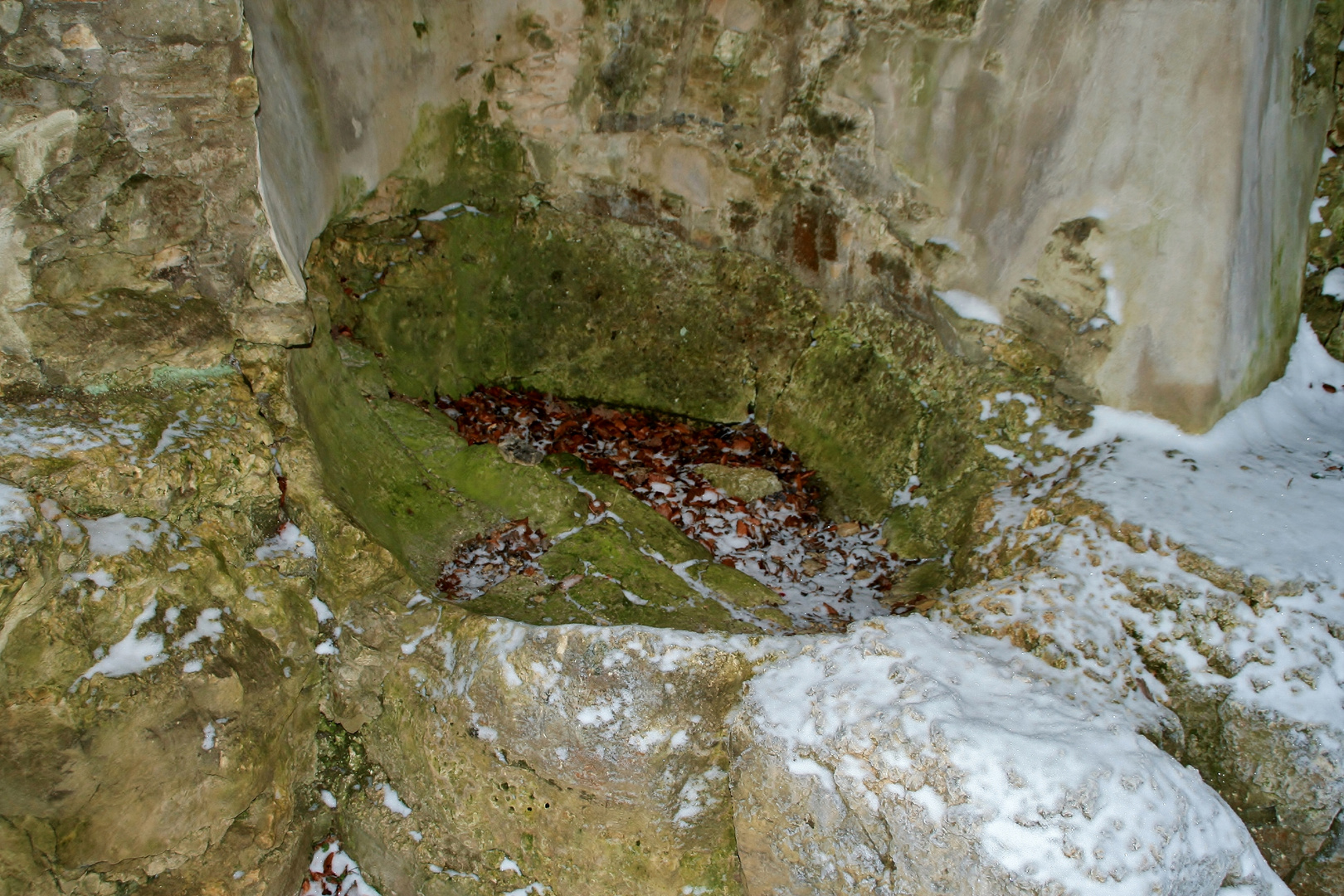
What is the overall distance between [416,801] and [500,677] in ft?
2.92

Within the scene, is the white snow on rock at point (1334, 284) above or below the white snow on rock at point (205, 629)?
above

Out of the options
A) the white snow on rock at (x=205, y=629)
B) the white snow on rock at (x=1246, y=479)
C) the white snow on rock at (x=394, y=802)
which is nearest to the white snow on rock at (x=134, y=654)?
the white snow on rock at (x=205, y=629)

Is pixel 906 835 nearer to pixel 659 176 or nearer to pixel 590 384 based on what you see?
pixel 590 384

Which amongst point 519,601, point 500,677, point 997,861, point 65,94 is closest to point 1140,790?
point 997,861

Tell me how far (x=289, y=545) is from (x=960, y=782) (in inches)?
112

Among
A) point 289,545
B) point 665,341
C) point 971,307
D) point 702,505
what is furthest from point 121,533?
point 971,307

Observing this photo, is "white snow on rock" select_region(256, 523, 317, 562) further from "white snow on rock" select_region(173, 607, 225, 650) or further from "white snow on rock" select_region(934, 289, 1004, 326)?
"white snow on rock" select_region(934, 289, 1004, 326)

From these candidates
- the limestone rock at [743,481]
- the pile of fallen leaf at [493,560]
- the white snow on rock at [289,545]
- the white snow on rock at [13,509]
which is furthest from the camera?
the limestone rock at [743,481]

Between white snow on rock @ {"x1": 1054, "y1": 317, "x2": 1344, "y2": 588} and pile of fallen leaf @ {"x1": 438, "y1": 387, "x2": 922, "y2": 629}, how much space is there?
113 cm

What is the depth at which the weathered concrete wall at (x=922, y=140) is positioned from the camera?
11.7 ft

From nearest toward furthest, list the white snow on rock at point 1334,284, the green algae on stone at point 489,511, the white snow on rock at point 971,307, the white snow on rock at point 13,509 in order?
1. the white snow on rock at point 13,509
2. the green algae on stone at point 489,511
3. the white snow on rock at point 971,307
4. the white snow on rock at point 1334,284

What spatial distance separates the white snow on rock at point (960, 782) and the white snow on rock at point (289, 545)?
6.61 feet

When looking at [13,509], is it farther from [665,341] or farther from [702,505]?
[665,341]

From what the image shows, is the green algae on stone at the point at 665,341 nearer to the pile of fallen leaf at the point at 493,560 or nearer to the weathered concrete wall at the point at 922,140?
the weathered concrete wall at the point at 922,140
